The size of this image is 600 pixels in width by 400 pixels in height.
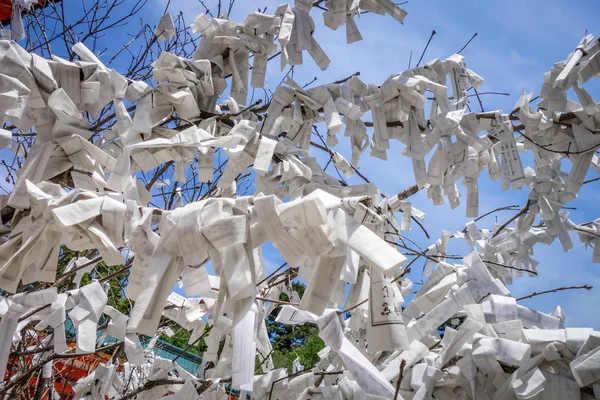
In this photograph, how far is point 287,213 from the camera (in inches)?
28.5

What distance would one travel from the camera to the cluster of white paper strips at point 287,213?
791 mm

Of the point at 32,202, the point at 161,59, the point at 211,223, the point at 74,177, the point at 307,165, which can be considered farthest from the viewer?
the point at 307,165

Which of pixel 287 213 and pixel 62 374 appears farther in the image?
pixel 62 374

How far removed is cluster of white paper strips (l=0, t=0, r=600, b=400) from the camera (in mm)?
791

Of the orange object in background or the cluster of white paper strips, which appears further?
the orange object in background

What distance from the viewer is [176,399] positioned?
1377 millimetres

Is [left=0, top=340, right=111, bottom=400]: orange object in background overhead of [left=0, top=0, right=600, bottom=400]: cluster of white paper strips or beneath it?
beneath

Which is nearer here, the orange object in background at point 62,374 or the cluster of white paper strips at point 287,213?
the cluster of white paper strips at point 287,213

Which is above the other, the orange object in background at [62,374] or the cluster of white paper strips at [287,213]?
the cluster of white paper strips at [287,213]

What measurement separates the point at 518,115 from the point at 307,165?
23.7 inches

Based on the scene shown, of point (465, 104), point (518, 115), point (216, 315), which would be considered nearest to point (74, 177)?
point (216, 315)

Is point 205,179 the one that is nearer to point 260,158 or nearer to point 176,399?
point 260,158

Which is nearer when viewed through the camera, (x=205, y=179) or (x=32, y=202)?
(x=32, y=202)

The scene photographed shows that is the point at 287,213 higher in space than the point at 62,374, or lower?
higher
